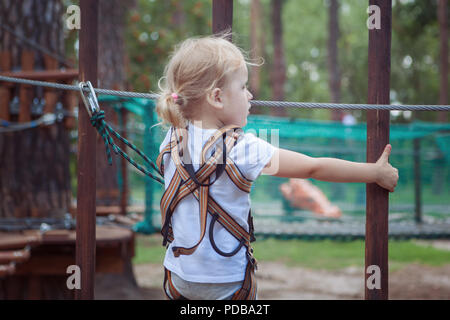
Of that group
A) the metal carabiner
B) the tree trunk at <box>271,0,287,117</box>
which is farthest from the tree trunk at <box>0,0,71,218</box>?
the tree trunk at <box>271,0,287,117</box>

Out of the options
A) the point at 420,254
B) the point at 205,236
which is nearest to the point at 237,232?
the point at 205,236

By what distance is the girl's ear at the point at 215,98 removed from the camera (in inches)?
64.1

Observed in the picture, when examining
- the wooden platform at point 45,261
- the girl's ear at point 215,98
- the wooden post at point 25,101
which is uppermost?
the wooden post at point 25,101

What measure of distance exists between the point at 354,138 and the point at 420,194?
1199 mm

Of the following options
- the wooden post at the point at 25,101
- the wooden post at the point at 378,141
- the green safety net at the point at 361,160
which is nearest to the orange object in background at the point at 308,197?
the green safety net at the point at 361,160

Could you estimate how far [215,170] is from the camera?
157 centimetres

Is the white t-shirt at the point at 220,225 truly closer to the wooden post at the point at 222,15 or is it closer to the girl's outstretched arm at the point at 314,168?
the girl's outstretched arm at the point at 314,168

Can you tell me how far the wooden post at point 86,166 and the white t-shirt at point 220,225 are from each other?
23.3 inches

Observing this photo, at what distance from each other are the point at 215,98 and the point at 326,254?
7.32 m

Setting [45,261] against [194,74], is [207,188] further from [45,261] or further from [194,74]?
[45,261]

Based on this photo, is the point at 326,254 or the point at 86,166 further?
the point at 326,254

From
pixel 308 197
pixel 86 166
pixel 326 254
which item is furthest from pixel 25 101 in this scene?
pixel 326 254

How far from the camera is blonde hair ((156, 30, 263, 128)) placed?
5.36ft

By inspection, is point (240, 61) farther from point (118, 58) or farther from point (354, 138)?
point (118, 58)
